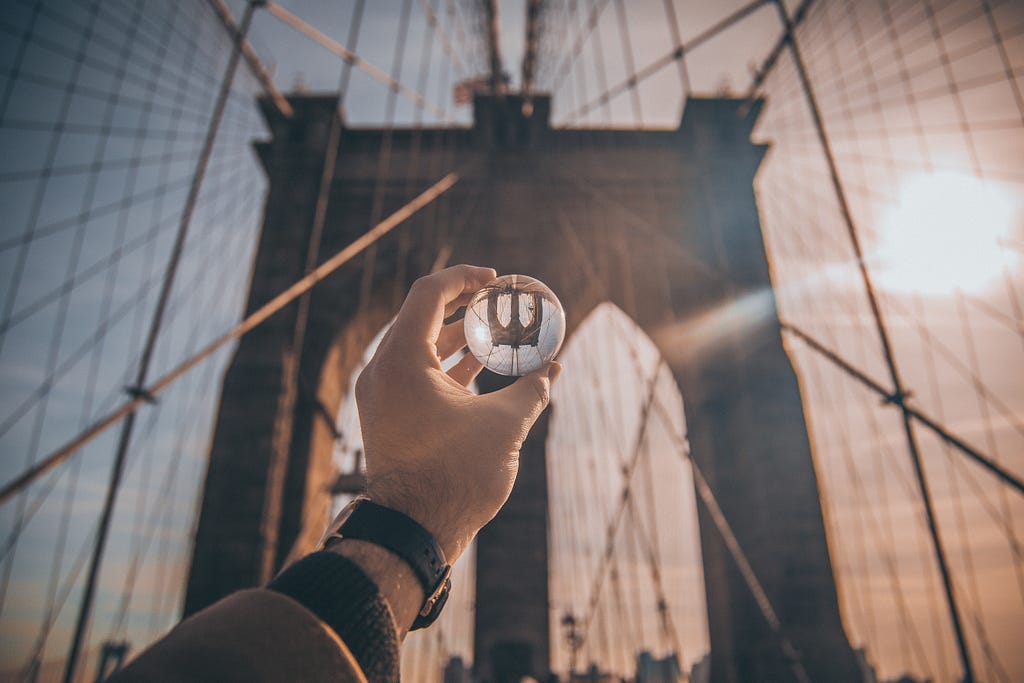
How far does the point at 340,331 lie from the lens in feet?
27.9

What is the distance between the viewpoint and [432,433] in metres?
0.89

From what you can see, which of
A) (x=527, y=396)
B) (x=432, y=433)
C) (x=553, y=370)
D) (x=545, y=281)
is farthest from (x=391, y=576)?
(x=545, y=281)

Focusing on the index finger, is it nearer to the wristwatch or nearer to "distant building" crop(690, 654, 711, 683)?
the wristwatch

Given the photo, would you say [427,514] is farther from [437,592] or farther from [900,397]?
[900,397]

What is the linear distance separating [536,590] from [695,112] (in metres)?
8.05

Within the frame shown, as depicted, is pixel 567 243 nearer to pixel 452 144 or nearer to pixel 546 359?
pixel 452 144

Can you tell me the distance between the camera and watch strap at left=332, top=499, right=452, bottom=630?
72 cm

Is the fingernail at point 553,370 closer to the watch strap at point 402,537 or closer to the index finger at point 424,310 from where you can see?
the index finger at point 424,310

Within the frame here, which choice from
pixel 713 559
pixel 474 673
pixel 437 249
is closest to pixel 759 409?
pixel 713 559

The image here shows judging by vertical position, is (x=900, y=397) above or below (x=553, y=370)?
above

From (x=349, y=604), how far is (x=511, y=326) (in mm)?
768

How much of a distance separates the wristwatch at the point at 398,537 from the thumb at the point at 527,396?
29cm

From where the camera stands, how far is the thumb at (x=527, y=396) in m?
0.99

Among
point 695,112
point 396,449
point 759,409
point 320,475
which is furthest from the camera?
point 695,112
